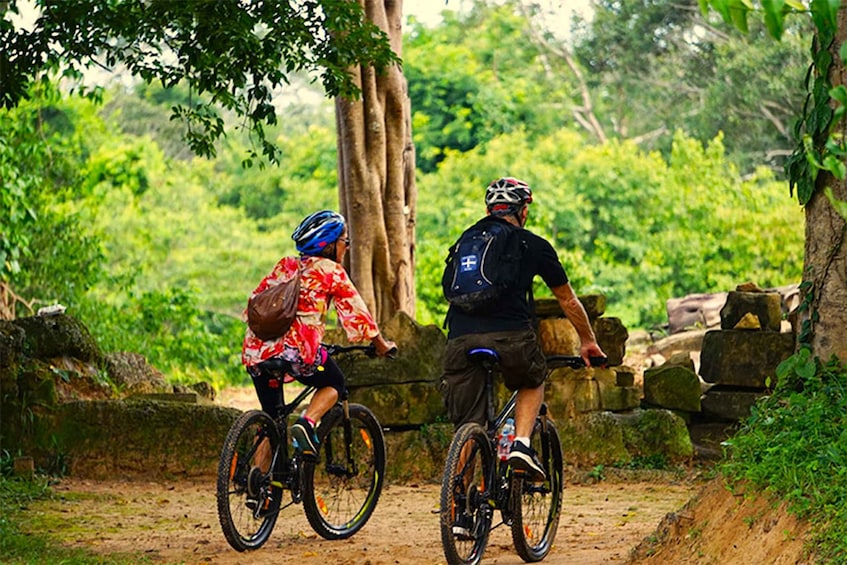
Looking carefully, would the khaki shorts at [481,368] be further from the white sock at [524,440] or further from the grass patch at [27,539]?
the grass patch at [27,539]

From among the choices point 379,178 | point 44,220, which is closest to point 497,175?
point 44,220

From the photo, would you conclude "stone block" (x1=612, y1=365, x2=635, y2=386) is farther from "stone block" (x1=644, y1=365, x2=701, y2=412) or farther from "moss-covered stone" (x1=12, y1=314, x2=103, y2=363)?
"moss-covered stone" (x1=12, y1=314, x2=103, y2=363)

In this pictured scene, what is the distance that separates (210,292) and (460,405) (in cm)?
2717

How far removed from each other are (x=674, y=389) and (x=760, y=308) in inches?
37.2

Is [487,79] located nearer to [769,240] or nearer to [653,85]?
[653,85]

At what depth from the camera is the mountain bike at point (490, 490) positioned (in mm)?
6250

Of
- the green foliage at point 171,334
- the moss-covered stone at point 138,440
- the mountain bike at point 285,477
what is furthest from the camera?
the green foliage at point 171,334

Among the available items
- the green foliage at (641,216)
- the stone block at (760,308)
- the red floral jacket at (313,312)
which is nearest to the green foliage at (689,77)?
the green foliage at (641,216)

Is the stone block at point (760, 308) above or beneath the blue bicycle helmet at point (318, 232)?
beneath

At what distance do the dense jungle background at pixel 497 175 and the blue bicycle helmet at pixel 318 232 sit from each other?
13.2 metres

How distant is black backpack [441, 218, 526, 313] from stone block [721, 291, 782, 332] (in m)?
5.17

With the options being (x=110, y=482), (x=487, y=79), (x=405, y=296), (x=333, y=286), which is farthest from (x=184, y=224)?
(x=333, y=286)

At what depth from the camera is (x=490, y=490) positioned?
6.52m

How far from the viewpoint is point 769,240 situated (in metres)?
29.1
